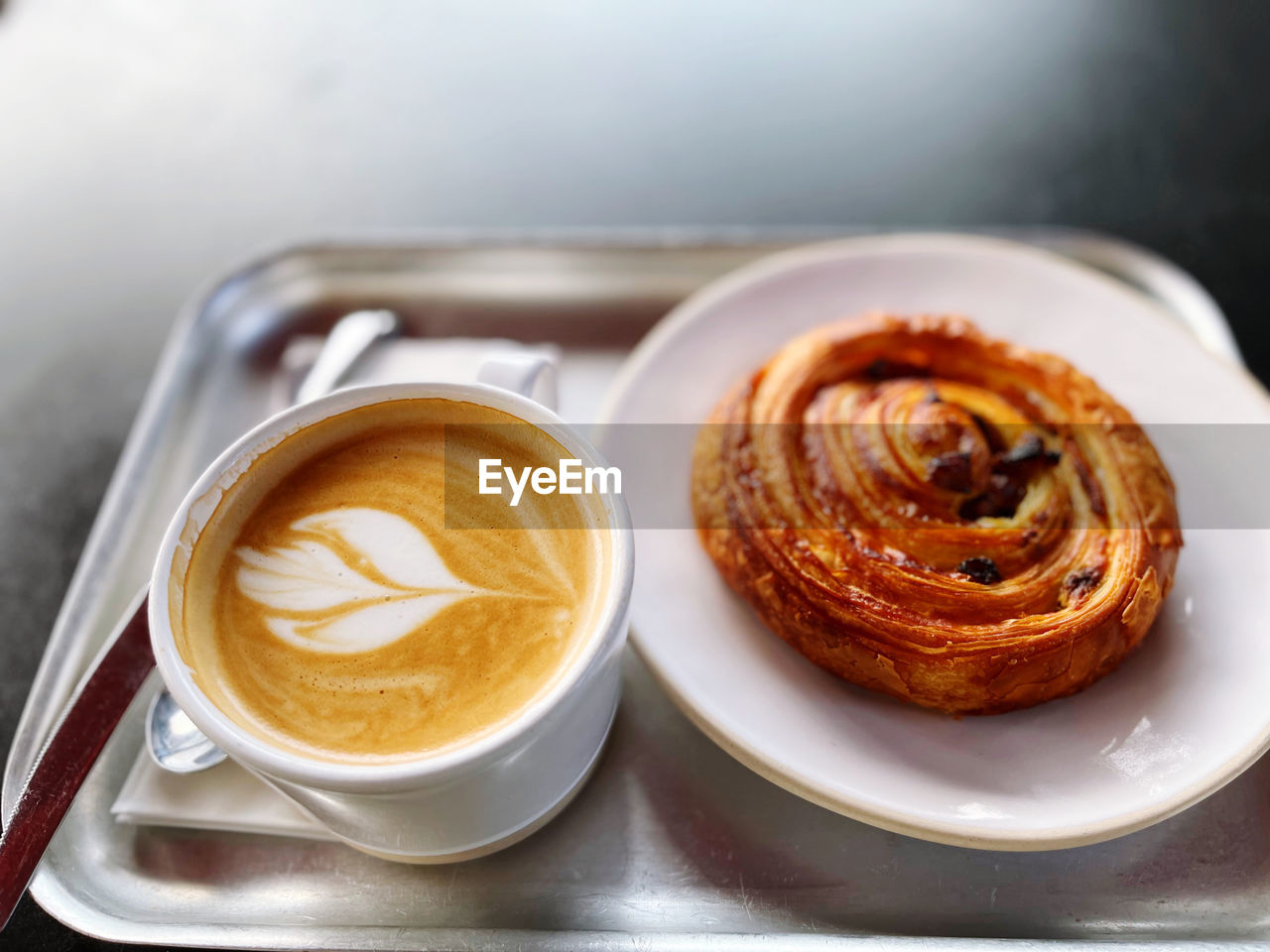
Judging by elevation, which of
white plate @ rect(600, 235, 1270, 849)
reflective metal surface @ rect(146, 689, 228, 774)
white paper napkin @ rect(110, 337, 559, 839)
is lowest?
white paper napkin @ rect(110, 337, 559, 839)

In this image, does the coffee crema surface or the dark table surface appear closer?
the coffee crema surface

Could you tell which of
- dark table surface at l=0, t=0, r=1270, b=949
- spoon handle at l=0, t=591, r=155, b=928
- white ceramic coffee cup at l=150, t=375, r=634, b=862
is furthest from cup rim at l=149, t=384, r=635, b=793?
dark table surface at l=0, t=0, r=1270, b=949

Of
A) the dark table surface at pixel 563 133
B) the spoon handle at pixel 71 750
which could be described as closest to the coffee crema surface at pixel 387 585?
the spoon handle at pixel 71 750

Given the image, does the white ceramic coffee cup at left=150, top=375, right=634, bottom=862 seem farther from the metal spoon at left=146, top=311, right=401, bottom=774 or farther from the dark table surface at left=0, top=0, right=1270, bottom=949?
the dark table surface at left=0, top=0, right=1270, bottom=949

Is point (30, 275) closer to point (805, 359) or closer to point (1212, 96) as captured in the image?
point (805, 359)

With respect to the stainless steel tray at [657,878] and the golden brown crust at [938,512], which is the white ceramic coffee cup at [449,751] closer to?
the stainless steel tray at [657,878]

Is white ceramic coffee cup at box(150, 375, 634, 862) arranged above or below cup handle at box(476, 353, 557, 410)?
below
